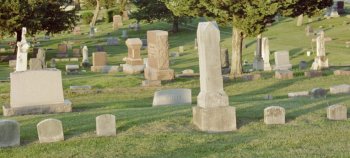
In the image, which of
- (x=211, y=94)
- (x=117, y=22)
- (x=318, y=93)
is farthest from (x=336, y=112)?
(x=117, y=22)

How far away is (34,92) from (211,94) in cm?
648

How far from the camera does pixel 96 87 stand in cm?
2473

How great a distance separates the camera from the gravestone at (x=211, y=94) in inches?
519

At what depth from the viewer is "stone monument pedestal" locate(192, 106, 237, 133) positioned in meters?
13.1

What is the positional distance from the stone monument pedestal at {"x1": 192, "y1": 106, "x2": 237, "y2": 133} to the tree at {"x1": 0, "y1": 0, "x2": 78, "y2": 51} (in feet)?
89.0

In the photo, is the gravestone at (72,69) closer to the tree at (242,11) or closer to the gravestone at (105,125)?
the tree at (242,11)

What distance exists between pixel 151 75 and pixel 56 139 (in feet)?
48.1

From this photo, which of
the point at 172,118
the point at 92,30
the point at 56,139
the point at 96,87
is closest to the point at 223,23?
the point at 96,87

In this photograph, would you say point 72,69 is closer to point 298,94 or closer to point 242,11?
point 242,11

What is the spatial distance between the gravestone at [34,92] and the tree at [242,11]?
10.0 meters

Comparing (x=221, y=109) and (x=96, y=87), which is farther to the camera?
(x=96, y=87)

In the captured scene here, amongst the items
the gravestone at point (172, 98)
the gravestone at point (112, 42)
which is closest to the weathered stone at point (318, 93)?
the gravestone at point (172, 98)

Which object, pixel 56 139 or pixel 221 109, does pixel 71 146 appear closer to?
pixel 56 139

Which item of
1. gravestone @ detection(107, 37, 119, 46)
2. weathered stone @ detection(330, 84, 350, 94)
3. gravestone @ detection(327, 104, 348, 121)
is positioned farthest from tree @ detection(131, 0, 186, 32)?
gravestone @ detection(327, 104, 348, 121)
